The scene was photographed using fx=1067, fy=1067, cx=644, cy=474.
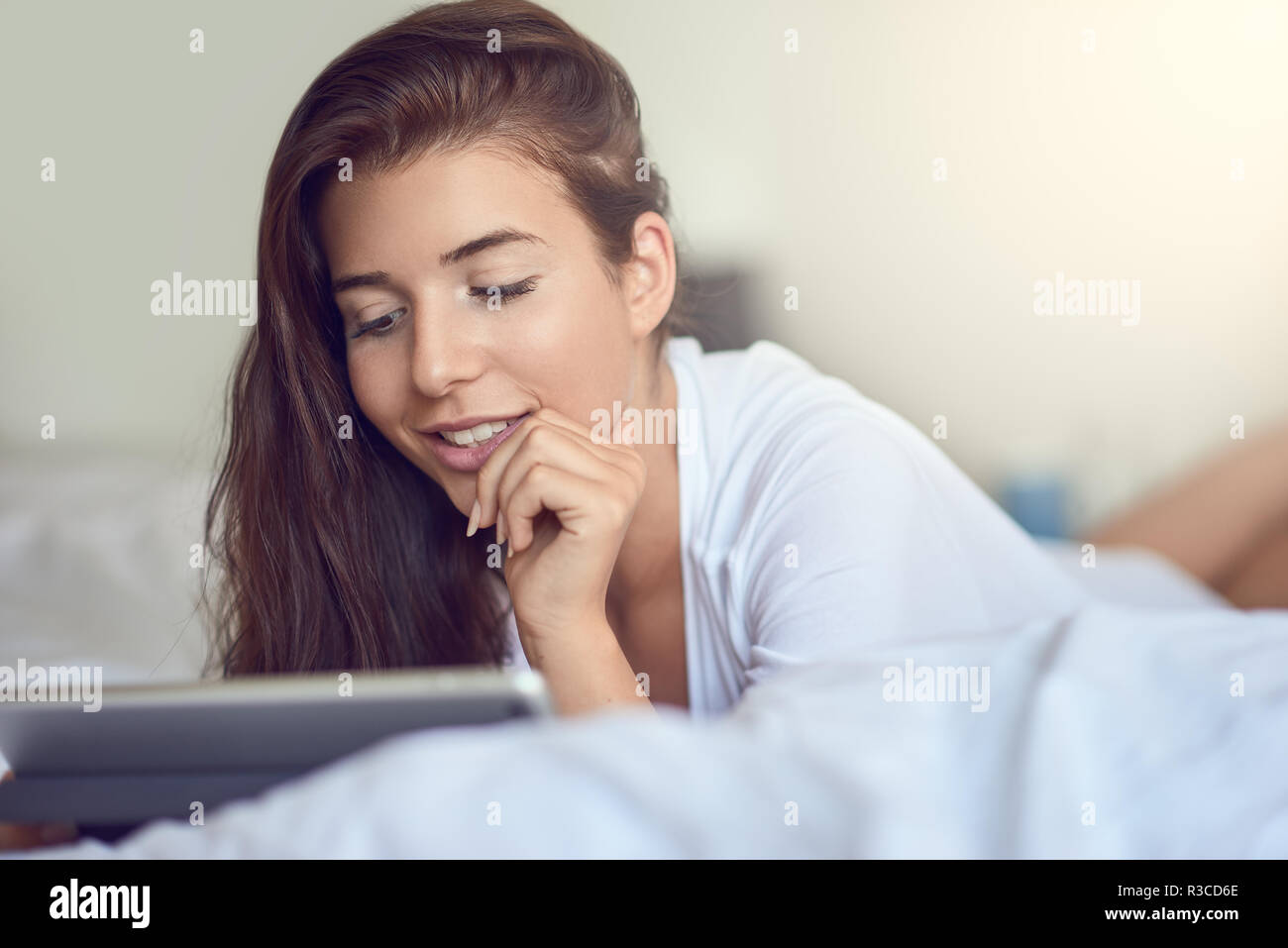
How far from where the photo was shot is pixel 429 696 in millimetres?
499

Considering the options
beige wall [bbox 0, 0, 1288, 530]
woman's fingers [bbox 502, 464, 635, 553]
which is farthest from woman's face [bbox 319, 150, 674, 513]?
beige wall [bbox 0, 0, 1288, 530]

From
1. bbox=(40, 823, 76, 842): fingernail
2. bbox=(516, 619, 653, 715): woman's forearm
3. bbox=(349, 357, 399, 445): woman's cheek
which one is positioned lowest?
bbox=(40, 823, 76, 842): fingernail

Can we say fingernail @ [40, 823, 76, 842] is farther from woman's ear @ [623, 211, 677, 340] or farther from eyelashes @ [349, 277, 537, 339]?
woman's ear @ [623, 211, 677, 340]

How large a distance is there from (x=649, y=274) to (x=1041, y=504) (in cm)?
118

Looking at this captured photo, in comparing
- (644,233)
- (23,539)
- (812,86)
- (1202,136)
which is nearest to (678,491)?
(644,233)

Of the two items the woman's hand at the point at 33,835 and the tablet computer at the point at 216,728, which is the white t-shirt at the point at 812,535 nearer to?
the tablet computer at the point at 216,728

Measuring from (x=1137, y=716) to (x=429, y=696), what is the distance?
0.33m

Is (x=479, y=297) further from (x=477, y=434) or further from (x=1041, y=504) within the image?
(x=1041, y=504)

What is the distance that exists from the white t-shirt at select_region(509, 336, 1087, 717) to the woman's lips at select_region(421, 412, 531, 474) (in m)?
0.19

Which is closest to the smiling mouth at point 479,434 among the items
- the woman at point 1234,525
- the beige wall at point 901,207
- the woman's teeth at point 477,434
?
the woman's teeth at point 477,434

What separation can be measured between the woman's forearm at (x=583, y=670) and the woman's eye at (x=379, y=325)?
11.1 inches

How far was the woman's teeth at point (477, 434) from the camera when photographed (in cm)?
95

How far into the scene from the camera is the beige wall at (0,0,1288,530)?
168 cm
